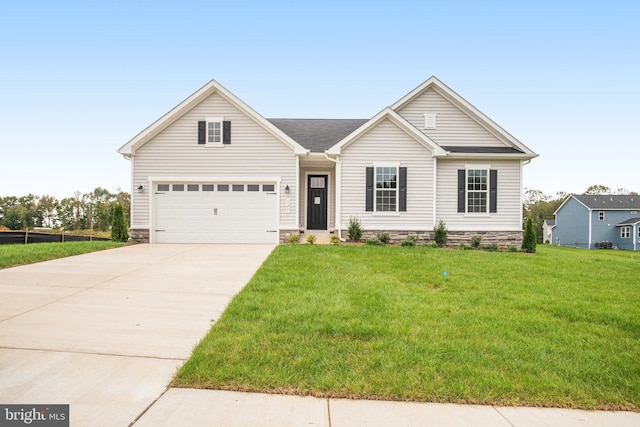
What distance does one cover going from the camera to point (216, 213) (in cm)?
1359

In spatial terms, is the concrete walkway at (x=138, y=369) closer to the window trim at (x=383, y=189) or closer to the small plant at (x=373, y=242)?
the small plant at (x=373, y=242)

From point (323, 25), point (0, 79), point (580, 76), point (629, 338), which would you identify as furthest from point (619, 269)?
point (0, 79)

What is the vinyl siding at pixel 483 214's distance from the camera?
553 inches

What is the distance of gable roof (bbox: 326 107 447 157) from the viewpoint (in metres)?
13.4

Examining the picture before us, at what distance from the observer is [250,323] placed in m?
4.08

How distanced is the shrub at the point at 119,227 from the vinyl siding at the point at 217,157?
0.45 metres

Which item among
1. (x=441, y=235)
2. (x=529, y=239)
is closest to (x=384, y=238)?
(x=441, y=235)

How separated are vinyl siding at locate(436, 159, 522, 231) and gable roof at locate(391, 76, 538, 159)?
104cm

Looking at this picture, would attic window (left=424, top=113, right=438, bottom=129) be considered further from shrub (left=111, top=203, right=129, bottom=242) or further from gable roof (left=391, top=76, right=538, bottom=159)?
shrub (left=111, top=203, right=129, bottom=242)

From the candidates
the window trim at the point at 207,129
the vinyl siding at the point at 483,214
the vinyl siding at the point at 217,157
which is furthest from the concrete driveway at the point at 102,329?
the vinyl siding at the point at 483,214

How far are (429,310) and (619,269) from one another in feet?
24.4

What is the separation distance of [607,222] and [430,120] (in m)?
32.7

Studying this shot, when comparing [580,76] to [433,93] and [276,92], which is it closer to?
[433,93]

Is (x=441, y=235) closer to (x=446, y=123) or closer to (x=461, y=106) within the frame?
(x=446, y=123)
